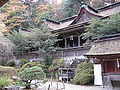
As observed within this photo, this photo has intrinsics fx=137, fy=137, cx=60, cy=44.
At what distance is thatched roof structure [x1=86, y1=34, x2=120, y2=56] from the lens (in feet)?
25.1

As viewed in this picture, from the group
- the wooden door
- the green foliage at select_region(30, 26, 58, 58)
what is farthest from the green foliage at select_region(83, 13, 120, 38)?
the green foliage at select_region(30, 26, 58, 58)

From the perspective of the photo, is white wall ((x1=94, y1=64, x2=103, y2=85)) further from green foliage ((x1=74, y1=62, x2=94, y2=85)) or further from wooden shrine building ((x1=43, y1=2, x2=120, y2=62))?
wooden shrine building ((x1=43, y1=2, x2=120, y2=62))

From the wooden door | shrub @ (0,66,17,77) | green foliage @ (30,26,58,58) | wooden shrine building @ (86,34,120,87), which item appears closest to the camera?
wooden shrine building @ (86,34,120,87)

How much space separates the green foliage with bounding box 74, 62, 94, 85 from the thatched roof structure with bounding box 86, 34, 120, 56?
2968 mm

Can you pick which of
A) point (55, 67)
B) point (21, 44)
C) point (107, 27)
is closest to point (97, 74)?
point (107, 27)

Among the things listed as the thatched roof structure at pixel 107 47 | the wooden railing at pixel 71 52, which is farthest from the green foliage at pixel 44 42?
the thatched roof structure at pixel 107 47

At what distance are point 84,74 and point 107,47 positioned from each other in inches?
139

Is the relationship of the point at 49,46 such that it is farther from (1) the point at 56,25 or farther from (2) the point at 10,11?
(2) the point at 10,11

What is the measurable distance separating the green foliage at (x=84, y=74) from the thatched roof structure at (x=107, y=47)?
9.74 ft

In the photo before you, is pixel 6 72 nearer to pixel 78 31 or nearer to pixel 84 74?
pixel 84 74

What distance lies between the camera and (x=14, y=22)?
30125 mm

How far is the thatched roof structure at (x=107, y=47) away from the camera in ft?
25.1

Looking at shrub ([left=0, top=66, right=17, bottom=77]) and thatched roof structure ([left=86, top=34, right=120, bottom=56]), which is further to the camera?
shrub ([left=0, top=66, right=17, bottom=77])

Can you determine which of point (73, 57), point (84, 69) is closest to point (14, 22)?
point (73, 57)
